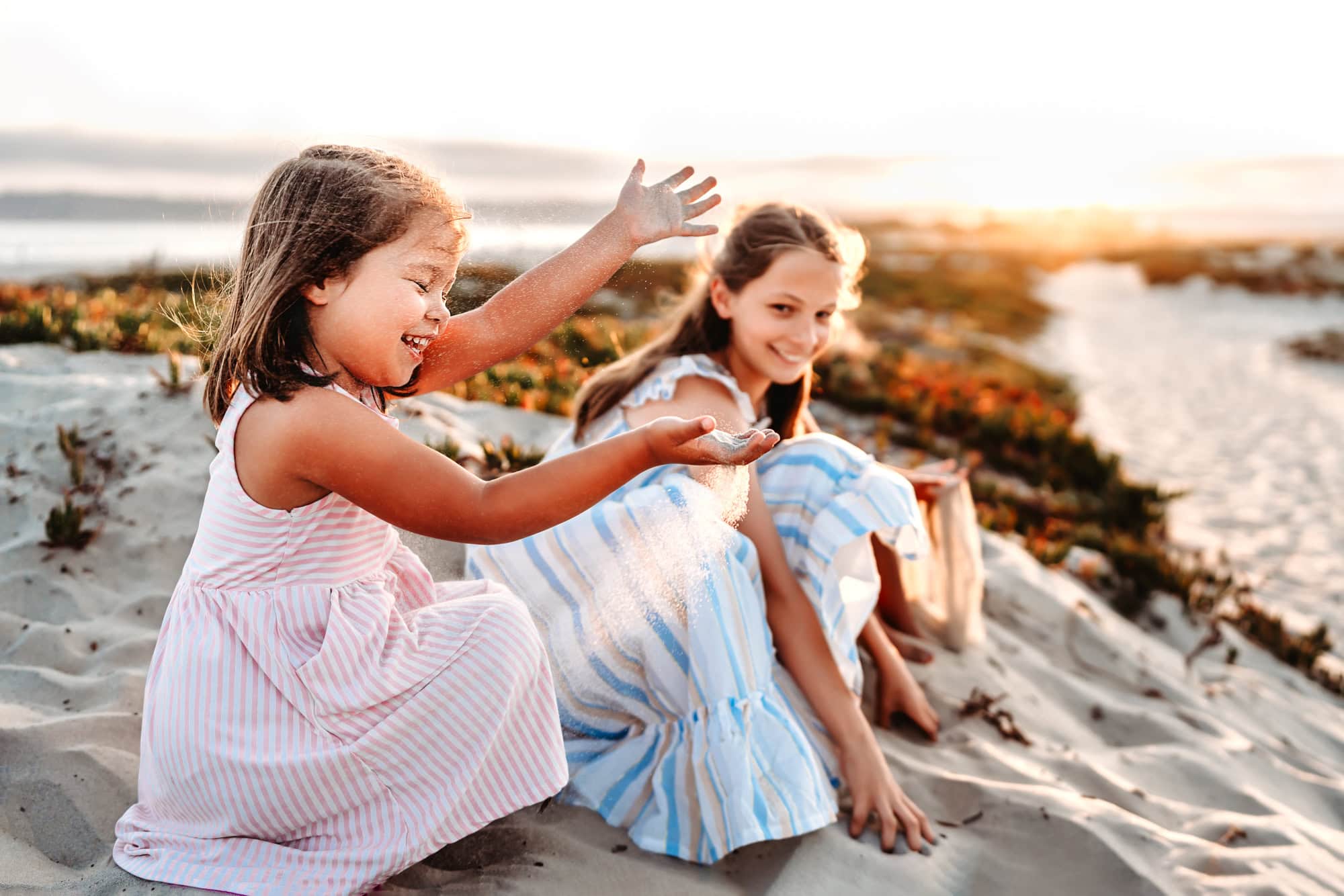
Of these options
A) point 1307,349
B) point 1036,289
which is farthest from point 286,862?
point 1036,289

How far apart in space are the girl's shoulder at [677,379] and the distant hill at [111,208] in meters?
1.28

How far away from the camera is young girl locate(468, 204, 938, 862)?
2.51m

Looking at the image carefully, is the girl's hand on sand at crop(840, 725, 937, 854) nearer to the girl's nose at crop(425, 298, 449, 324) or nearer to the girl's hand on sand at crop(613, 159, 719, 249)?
the girl's hand on sand at crop(613, 159, 719, 249)

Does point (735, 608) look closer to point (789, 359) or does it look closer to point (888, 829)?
point (888, 829)

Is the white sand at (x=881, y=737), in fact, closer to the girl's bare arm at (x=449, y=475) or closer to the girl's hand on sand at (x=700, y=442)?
the girl's bare arm at (x=449, y=475)

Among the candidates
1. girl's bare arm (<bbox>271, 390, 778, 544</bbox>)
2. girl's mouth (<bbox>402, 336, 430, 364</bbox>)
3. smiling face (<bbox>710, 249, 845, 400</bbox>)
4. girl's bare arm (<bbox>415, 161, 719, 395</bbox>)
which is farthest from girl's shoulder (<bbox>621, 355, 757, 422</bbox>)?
girl's bare arm (<bbox>271, 390, 778, 544</bbox>)

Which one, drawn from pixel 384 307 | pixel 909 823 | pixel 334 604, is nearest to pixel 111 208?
pixel 384 307

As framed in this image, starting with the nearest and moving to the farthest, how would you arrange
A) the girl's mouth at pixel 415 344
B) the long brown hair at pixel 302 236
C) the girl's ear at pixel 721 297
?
1. the long brown hair at pixel 302 236
2. the girl's mouth at pixel 415 344
3. the girl's ear at pixel 721 297

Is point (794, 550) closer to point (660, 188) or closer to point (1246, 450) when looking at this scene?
point (660, 188)

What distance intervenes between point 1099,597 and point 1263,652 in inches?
28.8

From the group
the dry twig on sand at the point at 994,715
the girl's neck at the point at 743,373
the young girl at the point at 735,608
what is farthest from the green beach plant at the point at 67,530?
the dry twig on sand at the point at 994,715

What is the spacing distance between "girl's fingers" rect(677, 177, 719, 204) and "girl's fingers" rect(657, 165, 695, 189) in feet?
0.10

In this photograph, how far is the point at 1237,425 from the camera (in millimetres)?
10539

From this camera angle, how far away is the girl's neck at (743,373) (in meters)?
3.31
